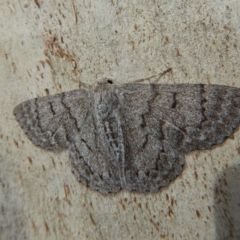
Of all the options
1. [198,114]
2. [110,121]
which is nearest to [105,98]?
[110,121]

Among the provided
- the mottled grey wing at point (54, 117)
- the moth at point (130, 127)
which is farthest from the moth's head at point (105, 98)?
the mottled grey wing at point (54, 117)

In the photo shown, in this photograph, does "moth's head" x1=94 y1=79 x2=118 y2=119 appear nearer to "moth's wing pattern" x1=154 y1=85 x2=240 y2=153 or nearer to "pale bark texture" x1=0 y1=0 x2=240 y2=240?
"pale bark texture" x1=0 y1=0 x2=240 y2=240

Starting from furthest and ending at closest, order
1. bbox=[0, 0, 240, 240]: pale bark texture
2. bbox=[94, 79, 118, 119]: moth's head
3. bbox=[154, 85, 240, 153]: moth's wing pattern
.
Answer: bbox=[94, 79, 118, 119]: moth's head
bbox=[0, 0, 240, 240]: pale bark texture
bbox=[154, 85, 240, 153]: moth's wing pattern

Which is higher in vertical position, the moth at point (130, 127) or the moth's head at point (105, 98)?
the moth's head at point (105, 98)

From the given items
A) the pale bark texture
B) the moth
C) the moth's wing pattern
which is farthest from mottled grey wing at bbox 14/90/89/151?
the moth's wing pattern

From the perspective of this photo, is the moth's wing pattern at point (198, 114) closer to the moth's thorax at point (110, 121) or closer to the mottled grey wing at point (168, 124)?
the mottled grey wing at point (168, 124)

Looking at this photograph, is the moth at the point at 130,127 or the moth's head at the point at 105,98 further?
the moth's head at the point at 105,98

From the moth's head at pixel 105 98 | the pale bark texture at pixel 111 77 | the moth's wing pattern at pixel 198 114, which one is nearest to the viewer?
the moth's wing pattern at pixel 198 114

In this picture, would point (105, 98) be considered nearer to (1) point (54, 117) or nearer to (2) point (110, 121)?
(2) point (110, 121)
